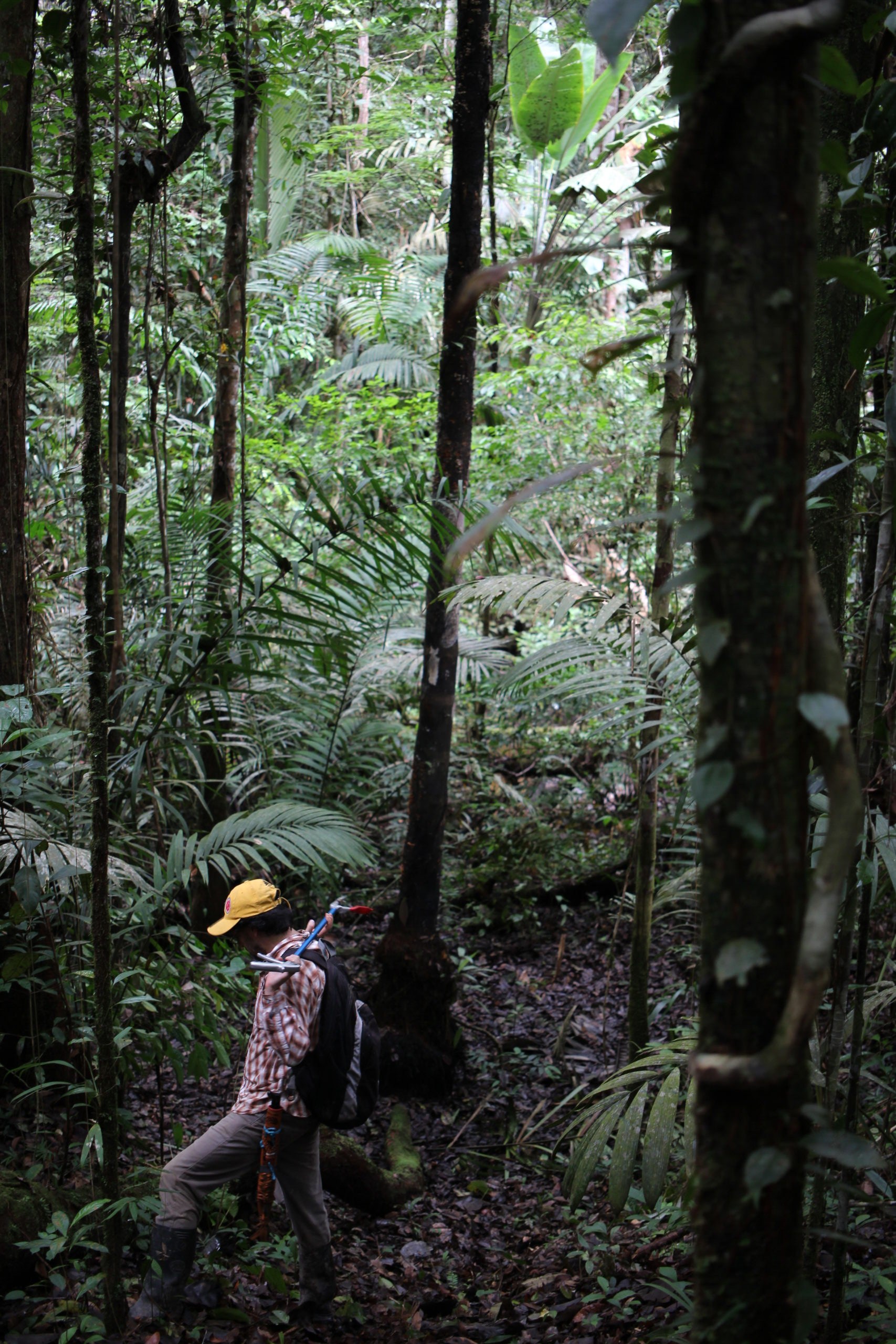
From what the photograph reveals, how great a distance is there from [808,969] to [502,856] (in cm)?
533

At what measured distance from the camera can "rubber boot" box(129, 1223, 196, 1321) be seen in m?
2.35

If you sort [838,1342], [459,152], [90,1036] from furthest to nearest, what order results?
1. [459,152]
2. [90,1036]
3. [838,1342]

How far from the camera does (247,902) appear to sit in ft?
9.58

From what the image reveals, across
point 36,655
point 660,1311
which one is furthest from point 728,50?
point 36,655

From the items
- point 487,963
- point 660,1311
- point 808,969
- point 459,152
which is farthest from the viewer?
point 487,963

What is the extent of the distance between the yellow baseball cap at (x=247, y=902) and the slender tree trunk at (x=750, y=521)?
226 cm

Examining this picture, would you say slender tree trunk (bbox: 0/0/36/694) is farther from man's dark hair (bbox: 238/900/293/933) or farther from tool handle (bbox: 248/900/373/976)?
tool handle (bbox: 248/900/373/976)

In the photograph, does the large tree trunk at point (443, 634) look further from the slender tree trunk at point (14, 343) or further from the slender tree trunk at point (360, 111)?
the slender tree trunk at point (360, 111)

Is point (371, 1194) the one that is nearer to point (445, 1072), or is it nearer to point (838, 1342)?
point (445, 1072)

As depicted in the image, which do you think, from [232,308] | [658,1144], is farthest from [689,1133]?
[232,308]

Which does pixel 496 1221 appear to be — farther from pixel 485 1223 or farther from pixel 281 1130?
pixel 281 1130

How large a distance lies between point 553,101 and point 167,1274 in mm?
6711

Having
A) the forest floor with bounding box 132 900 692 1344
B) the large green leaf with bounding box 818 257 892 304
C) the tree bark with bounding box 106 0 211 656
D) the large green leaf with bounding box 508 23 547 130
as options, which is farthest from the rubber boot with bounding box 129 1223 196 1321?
the large green leaf with bounding box 508 23 547 130

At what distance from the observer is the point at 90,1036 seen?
8.36 ft
